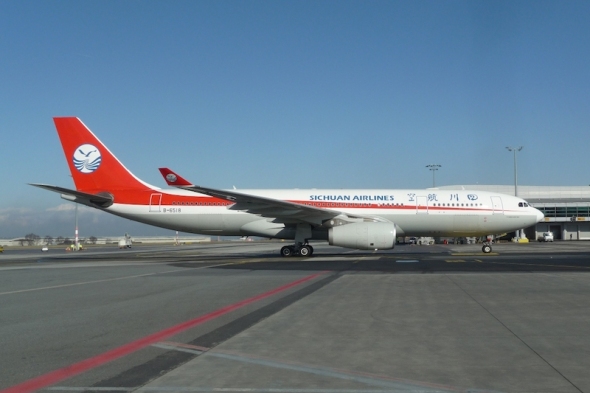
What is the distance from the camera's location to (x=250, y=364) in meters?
5.26

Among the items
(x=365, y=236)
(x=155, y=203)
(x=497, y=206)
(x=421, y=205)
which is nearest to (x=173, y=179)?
(x=155, y=203)

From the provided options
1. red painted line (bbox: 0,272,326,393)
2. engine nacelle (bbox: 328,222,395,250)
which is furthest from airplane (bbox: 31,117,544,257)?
red painted line (bbox: 0,272,326,393)

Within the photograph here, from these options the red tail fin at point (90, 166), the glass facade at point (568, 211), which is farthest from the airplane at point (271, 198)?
the glass facade at point (568, 211)

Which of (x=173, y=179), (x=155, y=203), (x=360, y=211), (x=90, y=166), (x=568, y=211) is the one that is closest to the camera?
(x=173, y=179)

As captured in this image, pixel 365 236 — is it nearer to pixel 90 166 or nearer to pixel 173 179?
pixel 173 179

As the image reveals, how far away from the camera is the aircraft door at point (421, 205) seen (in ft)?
90.6

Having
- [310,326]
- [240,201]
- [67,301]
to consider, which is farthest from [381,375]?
[240,201]

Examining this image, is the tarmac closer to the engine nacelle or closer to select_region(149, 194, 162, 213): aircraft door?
the engine nacelle

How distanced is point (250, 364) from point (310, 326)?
7.24ft

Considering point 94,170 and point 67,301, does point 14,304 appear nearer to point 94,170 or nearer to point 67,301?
point 67,301

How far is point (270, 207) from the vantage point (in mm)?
25234

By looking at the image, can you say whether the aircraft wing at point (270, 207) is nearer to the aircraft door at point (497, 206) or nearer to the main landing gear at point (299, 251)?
the main landing gear at point (299, 251)

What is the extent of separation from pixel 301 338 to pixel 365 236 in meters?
17.7

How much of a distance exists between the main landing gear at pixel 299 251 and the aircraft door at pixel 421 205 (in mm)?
6110
